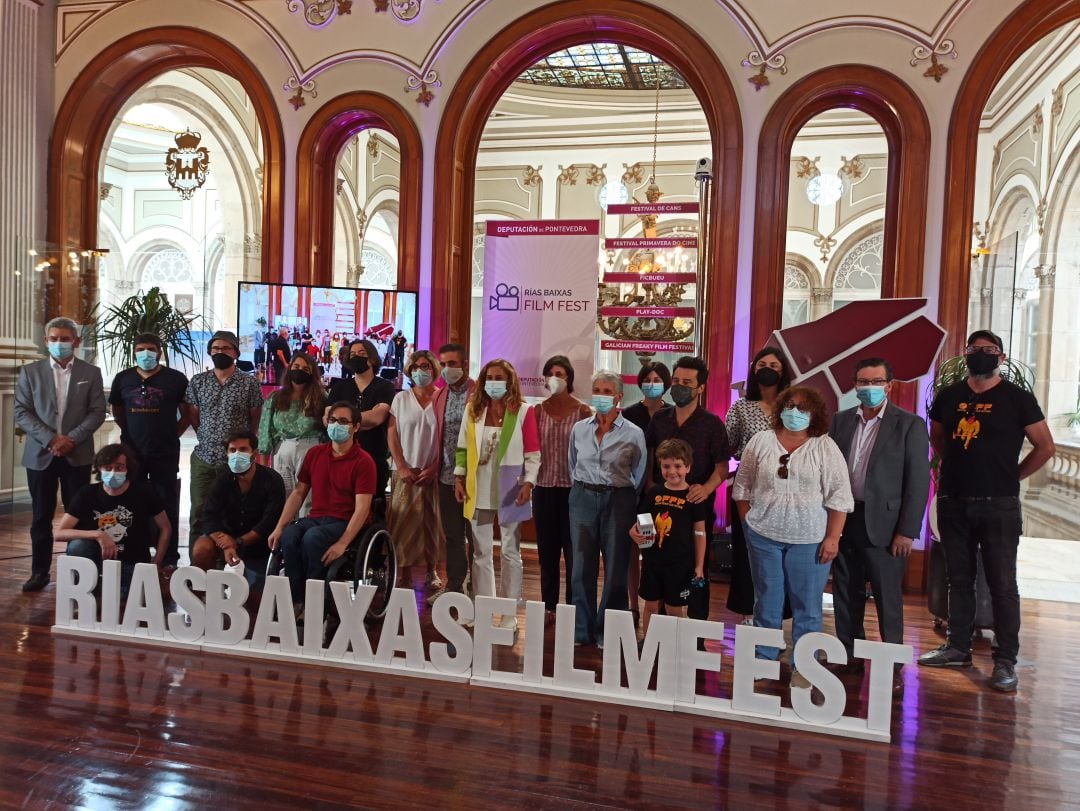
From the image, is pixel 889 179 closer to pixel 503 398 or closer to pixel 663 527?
pixel 503 398

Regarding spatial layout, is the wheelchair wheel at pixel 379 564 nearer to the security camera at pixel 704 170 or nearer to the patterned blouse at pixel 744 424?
the patterned blouse at pixel 744 424

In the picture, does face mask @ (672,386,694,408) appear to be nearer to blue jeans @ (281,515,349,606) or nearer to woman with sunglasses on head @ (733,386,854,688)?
woman with sunglasses on head @ (733,386,854,688)

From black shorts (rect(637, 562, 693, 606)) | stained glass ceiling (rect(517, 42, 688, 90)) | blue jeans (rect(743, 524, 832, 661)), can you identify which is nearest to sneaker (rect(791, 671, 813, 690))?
blue jeans (rect(743, 524, 832, 661))

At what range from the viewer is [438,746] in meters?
3.09

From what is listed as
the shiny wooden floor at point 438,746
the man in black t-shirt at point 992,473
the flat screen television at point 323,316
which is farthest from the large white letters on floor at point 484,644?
the flat screen television at point 323,316

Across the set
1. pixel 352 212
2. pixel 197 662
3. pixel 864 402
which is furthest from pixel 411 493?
pixel 352 212

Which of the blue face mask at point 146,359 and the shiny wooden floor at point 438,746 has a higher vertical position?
the blue face mask at point 146,359

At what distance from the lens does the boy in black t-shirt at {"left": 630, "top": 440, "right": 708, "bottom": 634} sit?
12.5 feet

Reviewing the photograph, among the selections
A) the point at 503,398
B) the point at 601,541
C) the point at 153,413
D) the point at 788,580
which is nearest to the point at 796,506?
the point at 788,580

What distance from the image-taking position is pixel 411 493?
4.90 meters

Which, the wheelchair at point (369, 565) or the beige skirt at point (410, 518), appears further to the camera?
the beige skirt at point (410, 518)

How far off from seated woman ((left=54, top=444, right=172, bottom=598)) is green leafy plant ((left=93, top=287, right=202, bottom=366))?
2215mm

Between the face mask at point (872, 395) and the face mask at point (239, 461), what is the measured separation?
9.54ft

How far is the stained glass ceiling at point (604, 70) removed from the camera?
395 inches
